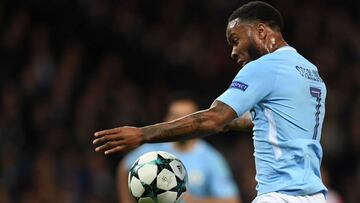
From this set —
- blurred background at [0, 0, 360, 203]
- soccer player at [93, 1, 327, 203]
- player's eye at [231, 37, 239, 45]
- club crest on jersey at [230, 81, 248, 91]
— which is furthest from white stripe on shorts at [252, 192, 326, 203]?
blurred background at [0, 0, 360, 203]

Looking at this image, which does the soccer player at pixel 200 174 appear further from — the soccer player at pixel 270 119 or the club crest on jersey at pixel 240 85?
the club crest on jersey at pixel 240 85

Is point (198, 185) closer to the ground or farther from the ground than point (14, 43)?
closer to the ground

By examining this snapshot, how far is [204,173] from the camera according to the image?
7.46 metres

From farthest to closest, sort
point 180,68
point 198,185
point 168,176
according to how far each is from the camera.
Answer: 1. point 180,68
2. point 198,185
3. point 168,176

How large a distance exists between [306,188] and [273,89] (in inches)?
20.5

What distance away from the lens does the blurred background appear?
10938 millimetres

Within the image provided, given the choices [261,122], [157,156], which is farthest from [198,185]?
[261,122]

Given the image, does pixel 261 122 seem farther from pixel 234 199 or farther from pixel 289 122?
pixel 234 199

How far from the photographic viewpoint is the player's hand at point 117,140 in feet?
14.9

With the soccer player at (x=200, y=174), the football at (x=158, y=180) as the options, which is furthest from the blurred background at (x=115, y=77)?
the football at (x=158, y=180)

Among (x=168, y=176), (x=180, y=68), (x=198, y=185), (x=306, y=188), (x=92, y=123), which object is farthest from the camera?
(x=180, y=68)

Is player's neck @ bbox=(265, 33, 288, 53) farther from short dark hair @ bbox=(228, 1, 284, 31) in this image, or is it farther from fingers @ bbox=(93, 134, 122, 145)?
fingers @ bbox=(93, 134, 122, 145)

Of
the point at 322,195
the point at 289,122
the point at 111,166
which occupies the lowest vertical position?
the point at 111,166

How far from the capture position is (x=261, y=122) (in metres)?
4.88
